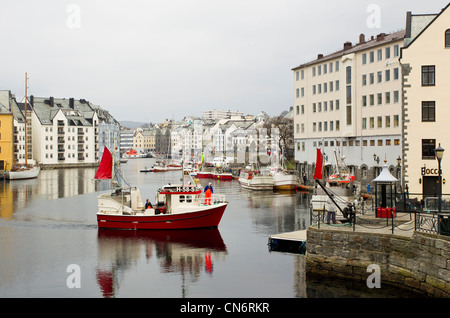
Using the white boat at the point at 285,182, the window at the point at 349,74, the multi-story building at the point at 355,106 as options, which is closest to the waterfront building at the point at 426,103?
the multi-story building at the point at 355,106

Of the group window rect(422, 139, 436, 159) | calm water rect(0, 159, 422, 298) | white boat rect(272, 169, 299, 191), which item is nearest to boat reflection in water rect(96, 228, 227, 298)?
calm water rect(0, 159, 422, 298)

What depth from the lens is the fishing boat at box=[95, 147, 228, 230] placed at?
4078 centimetres

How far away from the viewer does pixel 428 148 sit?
1561 inches

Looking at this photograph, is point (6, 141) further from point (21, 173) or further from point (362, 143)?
point (362, 143)

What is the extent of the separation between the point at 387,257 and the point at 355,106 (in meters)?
53.2

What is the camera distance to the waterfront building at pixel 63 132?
158125mm

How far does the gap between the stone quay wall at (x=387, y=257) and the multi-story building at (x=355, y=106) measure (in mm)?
40031

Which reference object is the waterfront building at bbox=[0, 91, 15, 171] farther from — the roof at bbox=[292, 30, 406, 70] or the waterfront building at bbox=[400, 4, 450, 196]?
the waterfront building at bbox=[400, 4, 450, 196]

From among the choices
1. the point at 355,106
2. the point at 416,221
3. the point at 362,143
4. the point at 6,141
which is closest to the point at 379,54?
the point at 355,106
